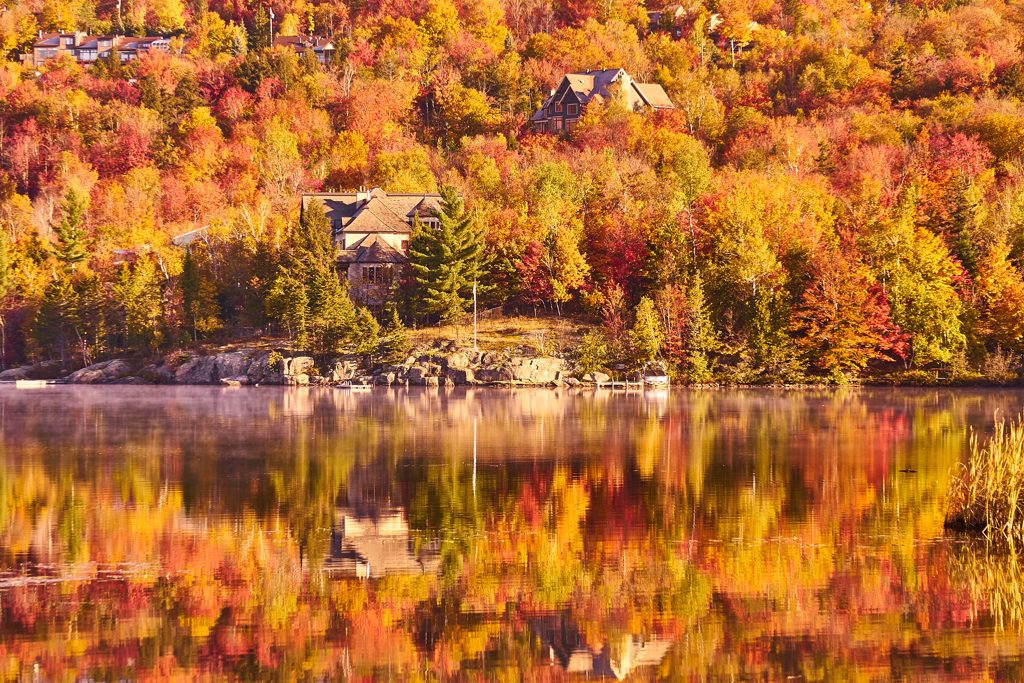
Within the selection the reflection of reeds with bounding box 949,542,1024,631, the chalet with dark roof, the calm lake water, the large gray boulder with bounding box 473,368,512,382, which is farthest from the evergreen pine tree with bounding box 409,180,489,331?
the chalet with dark roof

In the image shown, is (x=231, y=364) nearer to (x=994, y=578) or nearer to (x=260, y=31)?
(x=994, y=578)

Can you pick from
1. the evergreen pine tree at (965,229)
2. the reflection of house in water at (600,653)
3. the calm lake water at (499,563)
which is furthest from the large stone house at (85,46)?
the reflection of house in water at (600,653)

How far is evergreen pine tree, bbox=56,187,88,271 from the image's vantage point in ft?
271

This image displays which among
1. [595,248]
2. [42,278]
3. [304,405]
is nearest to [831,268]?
[595,248]

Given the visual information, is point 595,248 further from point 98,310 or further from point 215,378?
point 98,310

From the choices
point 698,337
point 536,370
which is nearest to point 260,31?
point 536,370

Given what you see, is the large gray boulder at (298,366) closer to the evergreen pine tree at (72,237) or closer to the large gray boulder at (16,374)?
the large gray boulder at (16,374)

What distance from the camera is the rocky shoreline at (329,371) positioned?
64812mm

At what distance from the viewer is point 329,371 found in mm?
68812

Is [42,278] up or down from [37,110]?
down

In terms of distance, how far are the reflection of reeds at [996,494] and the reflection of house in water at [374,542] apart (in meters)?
8.99

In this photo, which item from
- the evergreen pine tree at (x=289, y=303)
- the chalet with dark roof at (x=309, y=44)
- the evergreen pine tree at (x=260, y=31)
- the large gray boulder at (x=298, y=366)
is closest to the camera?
the large gray boulder at (x=298, y=366)

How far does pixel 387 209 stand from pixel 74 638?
7295 cm

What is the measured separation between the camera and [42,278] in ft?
271
